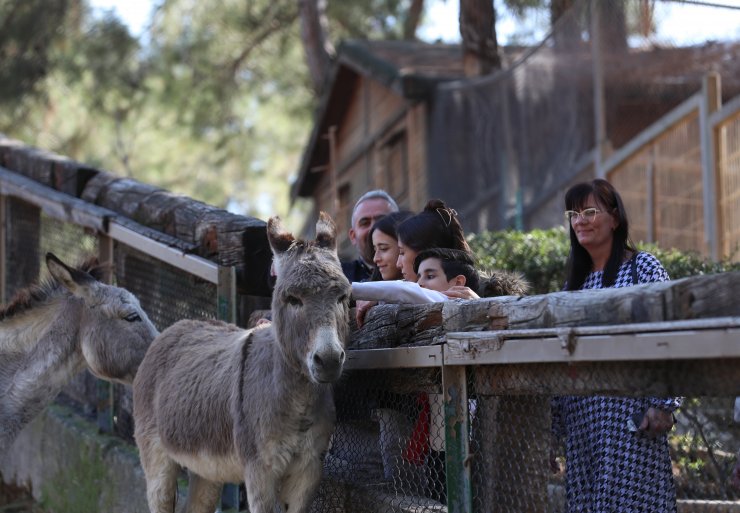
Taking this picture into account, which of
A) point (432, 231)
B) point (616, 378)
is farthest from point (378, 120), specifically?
point (616, 378)

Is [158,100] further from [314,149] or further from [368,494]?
[368,494]

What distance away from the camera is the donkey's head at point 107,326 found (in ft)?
20.3

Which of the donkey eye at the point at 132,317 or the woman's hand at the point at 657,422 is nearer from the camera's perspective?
the woman's hand at the point at 657,422

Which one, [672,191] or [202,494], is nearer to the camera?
[202,494]

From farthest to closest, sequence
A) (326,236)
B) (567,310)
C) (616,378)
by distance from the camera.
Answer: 1. (326,236)
2. (567,310)
3. (616,378)

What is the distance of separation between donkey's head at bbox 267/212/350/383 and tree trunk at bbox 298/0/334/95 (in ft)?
50.8

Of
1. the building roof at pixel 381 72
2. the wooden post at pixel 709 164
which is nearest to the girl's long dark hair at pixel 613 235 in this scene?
the wooden post at pixel 709 164

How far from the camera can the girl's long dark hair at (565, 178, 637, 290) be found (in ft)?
15.1

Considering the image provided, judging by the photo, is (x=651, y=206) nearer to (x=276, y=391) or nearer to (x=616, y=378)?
(x=276, y=391)

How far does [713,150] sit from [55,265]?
625 centimetres

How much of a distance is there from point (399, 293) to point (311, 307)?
519mm

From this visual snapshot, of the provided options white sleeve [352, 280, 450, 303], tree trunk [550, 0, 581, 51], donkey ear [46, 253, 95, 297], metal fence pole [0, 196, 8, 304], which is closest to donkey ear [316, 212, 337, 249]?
white sleeve [352, 280, 450, 303]

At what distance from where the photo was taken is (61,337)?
6.39 meters

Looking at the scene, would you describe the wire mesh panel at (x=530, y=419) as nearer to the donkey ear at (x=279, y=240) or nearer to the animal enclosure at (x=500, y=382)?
the animal enclosure at (x=500, y=382)
